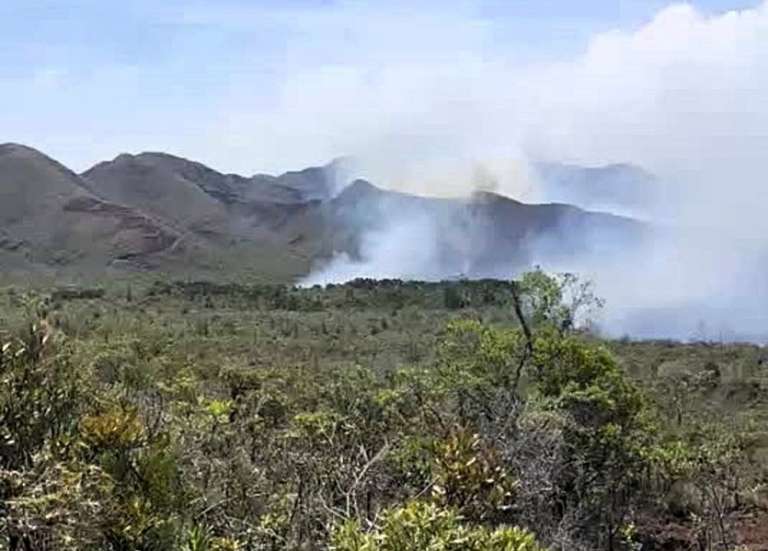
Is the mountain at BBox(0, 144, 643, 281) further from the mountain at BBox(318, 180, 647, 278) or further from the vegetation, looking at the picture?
the vegetation

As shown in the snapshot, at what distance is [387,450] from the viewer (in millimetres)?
15797

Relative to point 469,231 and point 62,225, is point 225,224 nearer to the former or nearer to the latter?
point 62,225

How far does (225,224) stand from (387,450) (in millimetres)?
139006

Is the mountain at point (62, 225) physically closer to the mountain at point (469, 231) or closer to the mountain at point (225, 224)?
the mountain at point (225, 224)

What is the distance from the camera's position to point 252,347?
5209 cm

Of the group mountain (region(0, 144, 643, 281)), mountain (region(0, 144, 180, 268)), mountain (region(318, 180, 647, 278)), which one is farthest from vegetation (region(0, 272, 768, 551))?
mountain (region(318, 180, 647, 278))

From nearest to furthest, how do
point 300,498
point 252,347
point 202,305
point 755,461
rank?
1. point 300,498
2. point 755,461
3. point 252,347
4. point 202,305

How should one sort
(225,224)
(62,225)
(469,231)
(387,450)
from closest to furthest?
(387,450)
(62,225)
(225,224)
(469,231)

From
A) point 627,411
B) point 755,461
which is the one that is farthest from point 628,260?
point 627,411

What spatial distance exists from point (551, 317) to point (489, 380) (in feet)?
6.07

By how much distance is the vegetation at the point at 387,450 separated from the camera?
1236 centimetres

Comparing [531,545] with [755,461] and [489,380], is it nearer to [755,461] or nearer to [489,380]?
[489,380]

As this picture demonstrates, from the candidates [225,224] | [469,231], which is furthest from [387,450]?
[469,231]

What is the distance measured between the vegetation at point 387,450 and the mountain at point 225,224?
91.5m
